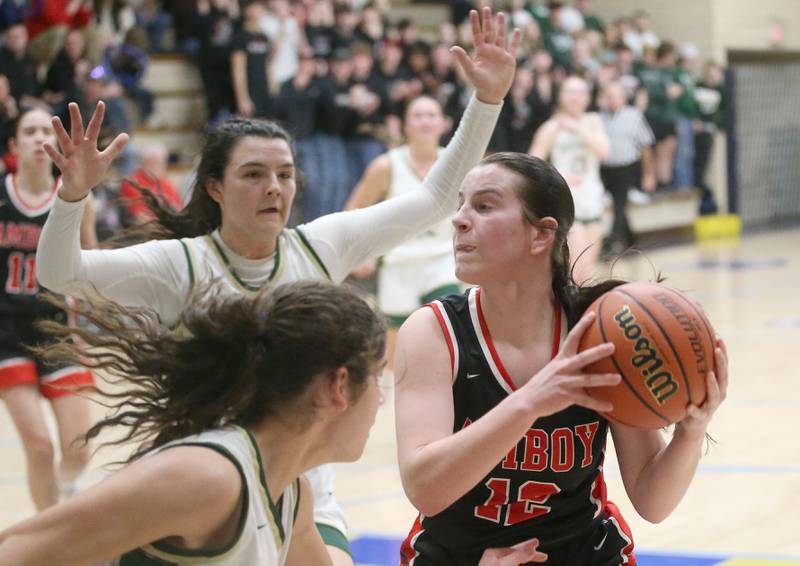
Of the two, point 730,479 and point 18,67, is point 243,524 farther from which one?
point 18,67

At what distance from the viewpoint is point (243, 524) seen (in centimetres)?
210

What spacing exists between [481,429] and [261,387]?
0.45 m

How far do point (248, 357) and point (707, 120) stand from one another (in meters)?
17.2

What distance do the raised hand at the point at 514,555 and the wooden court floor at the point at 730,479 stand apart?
70 centimetres

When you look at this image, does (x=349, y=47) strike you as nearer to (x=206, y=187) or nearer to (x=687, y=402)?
(x=206, y=187)

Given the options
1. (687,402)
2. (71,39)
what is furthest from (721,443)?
(71,39)

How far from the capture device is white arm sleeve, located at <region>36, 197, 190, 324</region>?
3.32 metres

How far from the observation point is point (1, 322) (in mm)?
5180

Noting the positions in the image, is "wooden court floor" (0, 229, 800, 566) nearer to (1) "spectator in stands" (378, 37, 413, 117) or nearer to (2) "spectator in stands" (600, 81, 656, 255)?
(2) "spectator in stands" (600, 81, 656, 255)

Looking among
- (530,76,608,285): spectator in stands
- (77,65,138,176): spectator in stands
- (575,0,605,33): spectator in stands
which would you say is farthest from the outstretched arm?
(575,0,605,33): spectator in stands

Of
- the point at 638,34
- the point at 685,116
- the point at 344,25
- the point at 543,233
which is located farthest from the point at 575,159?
the point at 638,34

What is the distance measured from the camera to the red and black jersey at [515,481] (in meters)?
2.78

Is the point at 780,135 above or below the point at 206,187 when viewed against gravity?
below

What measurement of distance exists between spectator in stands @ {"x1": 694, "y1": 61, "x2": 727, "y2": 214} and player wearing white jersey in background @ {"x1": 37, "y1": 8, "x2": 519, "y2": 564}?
1514 centimetres
